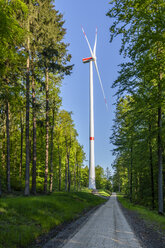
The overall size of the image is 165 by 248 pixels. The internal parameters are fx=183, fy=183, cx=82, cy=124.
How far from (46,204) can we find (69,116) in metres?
21.9

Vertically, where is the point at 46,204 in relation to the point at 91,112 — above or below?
below

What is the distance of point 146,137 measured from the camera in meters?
12.9

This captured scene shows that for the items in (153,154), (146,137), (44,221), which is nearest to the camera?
(44,221)

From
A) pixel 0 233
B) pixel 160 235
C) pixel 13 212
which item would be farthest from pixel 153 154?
pixel 0 233

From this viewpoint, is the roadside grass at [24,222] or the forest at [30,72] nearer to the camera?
the roadside grass at [24,222]

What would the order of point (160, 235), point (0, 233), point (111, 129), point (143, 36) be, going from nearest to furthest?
point (0, 233)
point (160, 235)
point (143, 36)
point (111, 129)

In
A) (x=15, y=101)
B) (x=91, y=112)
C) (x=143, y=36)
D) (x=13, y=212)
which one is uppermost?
(x=91, y=112)

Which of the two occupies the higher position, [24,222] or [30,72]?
[30,72]

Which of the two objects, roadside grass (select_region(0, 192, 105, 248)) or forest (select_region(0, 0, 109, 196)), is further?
forest (select_region(0, 0, 109, 196))

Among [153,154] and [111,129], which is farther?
[111,129]

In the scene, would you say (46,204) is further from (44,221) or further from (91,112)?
(91,112)

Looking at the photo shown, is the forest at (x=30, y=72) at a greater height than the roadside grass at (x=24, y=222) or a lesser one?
greater

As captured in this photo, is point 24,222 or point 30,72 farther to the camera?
point 30,72

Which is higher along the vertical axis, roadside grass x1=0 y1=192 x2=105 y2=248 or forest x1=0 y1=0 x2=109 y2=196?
forest x1=0 y1=0 x2=109 y2=196
